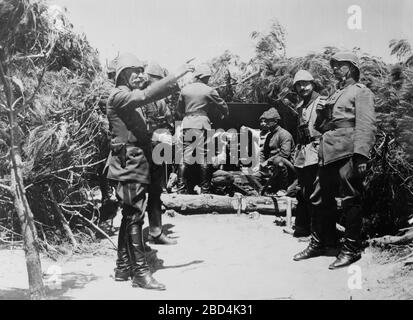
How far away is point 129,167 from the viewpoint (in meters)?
4.55

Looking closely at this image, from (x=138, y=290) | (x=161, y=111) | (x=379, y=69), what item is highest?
(x=379, y=69)

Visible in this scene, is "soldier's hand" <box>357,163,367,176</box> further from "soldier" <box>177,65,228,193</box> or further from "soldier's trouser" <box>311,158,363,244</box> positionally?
"soldier" <box>177,65,228,193</box>

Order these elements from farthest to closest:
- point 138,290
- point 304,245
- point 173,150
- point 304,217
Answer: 1. point 173,150
2. point 304,217
3. point 304,245
4. point 138,290

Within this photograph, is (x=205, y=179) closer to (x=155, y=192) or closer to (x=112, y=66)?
(x=155, y=192)

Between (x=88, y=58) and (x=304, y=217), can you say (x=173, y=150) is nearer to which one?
(x=88, y=58)

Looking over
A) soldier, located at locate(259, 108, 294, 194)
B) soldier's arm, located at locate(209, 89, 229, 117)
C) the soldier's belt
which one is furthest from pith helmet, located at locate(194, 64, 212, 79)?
the soldier's belt

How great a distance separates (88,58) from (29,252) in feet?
11.3

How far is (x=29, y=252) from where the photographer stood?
12.6ft

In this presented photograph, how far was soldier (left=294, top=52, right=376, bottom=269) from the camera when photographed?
455cm

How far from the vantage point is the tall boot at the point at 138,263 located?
4332 mm

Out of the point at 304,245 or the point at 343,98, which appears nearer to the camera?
the point at 343,98

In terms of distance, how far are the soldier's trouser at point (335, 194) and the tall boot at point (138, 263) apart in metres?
1.77

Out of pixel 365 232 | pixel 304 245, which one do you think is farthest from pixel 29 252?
pixel 365 232
